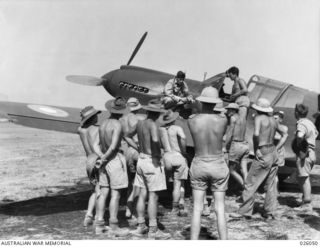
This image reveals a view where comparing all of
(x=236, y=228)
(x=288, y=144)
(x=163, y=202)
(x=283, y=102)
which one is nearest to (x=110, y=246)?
(x=236, y=228)

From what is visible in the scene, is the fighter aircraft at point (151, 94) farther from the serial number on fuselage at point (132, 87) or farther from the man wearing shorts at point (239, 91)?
the man wearing shorts at point (239, 91)

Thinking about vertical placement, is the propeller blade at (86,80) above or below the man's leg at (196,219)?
above

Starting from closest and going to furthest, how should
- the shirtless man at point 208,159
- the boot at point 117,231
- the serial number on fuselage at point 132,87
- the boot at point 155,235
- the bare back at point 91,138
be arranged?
1. the shirtless man at point 208,159
2. the boot at point 155,235
3. the boot at point 117,231
4. the bare back at point 91,138
5. the serial number on fuselage at point 132,87

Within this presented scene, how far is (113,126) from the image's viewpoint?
5.89 m

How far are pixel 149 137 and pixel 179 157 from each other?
50.8 inches

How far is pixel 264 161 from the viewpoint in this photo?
6.42 m

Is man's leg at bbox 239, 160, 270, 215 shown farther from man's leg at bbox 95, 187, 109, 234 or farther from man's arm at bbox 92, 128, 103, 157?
man's arm at bbox 92, 128, 103, 157

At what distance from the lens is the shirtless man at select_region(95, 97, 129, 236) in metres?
5.78

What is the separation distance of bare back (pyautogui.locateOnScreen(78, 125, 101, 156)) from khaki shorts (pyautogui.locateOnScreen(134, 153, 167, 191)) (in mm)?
816

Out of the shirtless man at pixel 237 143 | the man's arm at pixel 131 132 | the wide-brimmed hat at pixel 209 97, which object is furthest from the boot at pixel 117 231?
the shirtless man at pixel 237 143

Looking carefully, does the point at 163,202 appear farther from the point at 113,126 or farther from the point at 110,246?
the point at 110,246

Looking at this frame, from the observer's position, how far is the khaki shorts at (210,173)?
4.85 meters

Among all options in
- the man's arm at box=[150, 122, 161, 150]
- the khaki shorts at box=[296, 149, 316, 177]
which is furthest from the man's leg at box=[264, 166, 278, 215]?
the man's arm at box=[150, 122, 161, 150]

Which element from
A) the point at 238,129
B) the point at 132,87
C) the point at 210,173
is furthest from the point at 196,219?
the point at 132,87
